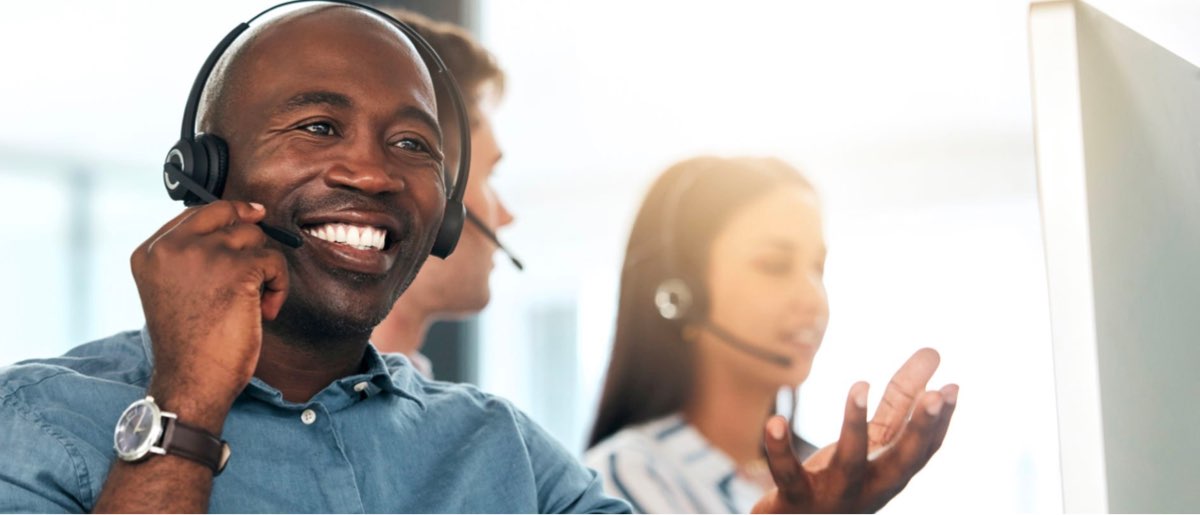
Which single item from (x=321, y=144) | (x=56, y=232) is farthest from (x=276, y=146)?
(x=56, y=232)

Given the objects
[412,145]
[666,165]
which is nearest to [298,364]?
[412,145]

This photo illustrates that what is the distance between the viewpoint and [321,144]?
1180 millimetres

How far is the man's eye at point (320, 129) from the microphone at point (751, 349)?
1408mm

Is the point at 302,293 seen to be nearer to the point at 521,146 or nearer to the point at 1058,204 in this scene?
the point at 1058,204

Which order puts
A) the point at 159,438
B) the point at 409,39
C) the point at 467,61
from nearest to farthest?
the point at 159,438
the point at 409,39
the point at 467,61

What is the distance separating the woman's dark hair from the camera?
7.91 feet

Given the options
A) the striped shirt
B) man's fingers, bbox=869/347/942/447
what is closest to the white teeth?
man's fingers, bbox=869/347/942/447

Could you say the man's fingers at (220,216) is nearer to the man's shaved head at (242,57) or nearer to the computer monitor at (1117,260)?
the man's shaved head at (242,57)

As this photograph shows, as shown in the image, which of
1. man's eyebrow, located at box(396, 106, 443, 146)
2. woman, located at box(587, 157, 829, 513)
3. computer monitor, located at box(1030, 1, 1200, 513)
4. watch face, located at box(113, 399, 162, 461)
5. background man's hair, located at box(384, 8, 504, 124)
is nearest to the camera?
computer monitor, located at box(1030, 1, 1200, 513)

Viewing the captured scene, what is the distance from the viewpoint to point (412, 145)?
123 cm

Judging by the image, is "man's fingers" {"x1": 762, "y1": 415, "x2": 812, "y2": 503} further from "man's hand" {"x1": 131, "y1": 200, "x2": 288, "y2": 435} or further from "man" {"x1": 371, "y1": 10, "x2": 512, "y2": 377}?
"man" {"x1": 371, "y1": 10, "x2": 512, "y2": 377}

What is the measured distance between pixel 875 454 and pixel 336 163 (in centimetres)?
61

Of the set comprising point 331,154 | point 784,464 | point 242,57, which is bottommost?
point 784,464

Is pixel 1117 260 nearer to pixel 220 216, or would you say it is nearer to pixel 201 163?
pixel 220 216
